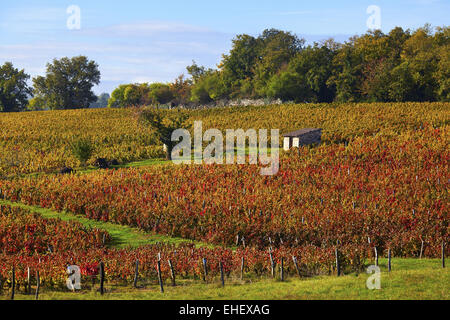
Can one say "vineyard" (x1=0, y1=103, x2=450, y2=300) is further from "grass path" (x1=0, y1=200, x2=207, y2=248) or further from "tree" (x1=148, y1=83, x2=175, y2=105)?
"tree" (x1=148, y1=83, x2=175, y2=105)

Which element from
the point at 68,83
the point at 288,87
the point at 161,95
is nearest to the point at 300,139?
the point at 288,87

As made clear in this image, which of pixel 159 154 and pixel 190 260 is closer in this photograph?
pixel 190 260

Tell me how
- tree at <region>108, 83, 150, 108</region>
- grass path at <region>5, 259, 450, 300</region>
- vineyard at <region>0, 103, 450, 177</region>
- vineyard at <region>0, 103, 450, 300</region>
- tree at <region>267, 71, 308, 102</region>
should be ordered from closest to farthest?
grass path at <region>5, 259, 450, 300</region>, vineyard at <region>0, 103, 450, 300</region>, vineyard at <region>0, 103, 450, 177</region>, tree at <region>267, 71, 308, 102</region>, tree at <region>108, 83, 150, 108</region>

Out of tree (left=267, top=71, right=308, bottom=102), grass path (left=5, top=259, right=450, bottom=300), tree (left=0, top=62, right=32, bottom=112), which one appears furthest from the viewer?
tree (left=0, top=62, right=32, bottom=112)

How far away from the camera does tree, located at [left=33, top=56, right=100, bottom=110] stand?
106 m

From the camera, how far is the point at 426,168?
34.7 m

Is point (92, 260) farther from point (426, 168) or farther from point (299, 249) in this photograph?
point (426, 168)

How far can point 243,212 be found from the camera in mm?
27562

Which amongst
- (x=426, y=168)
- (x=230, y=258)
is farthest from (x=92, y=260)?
(x=426, y=168)

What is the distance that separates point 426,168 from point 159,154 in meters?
23.7

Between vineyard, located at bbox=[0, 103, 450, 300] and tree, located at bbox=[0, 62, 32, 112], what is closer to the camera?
vineyard, located at bbox=[0, 103, 450, 300]

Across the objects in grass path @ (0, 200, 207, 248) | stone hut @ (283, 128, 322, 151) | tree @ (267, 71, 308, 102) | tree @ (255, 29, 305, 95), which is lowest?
grass path @ (0, 200, 207, 248)

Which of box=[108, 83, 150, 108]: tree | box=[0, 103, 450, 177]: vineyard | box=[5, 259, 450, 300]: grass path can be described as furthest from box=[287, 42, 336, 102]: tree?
box=[5, 259, 450, 300]: grass path

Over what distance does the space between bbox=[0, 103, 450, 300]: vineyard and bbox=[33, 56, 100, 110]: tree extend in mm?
57767
